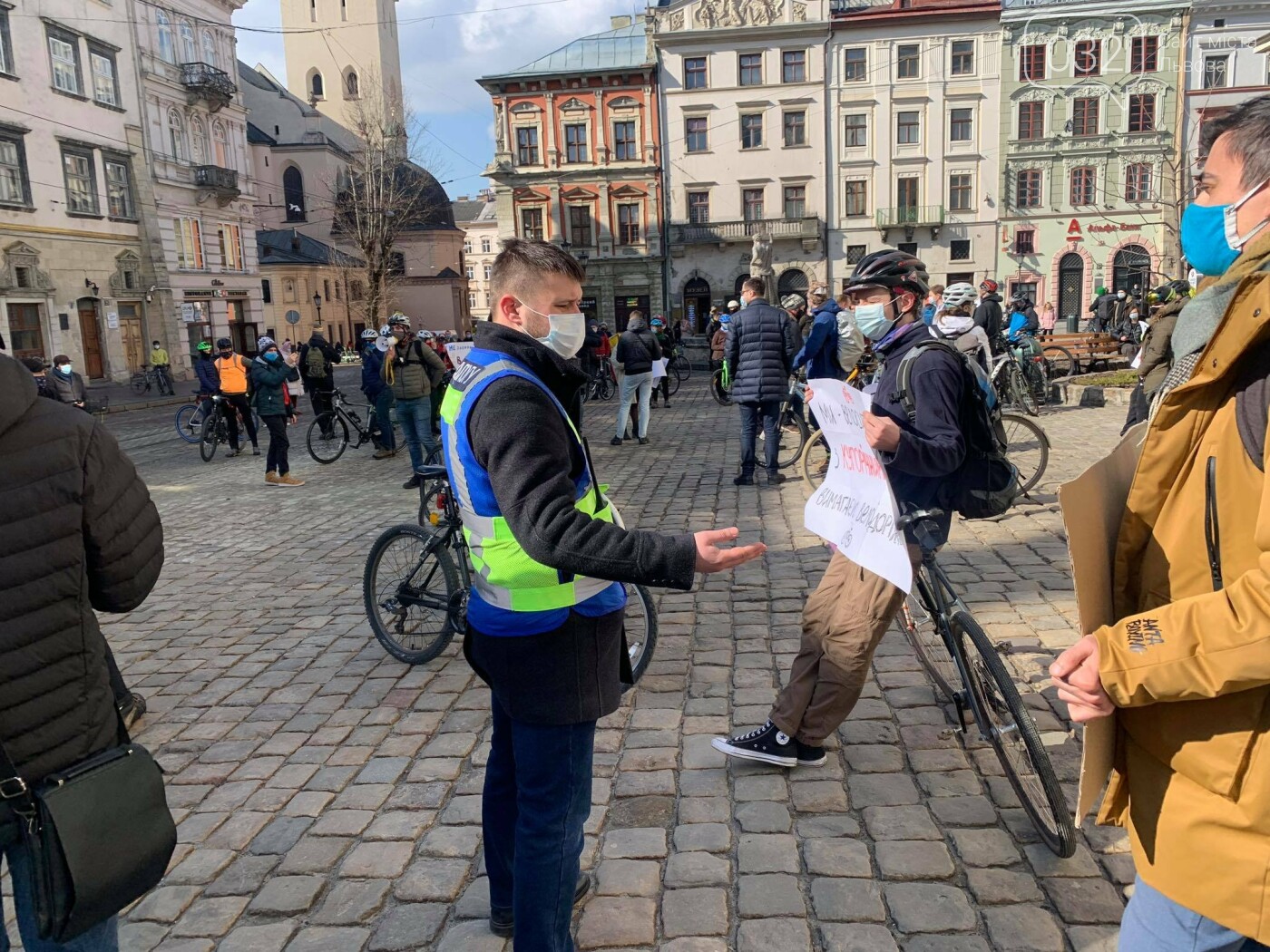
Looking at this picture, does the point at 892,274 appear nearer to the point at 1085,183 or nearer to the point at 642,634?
the point at 642,634

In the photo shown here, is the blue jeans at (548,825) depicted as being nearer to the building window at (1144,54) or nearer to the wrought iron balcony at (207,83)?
the wrought iron balcony at (207,83)

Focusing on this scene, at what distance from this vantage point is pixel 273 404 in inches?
462

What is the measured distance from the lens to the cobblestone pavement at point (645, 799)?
113 inches

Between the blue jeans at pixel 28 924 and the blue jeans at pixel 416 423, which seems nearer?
the blue jeans at pixel 28 924

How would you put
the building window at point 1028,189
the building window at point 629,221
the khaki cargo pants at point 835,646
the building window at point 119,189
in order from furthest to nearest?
the building window at point 629,221, the building window at point 1028,189, the building window at point 119,189, the khaki cargo pants at point 835,646

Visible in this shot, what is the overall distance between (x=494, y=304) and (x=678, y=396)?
1975 cm

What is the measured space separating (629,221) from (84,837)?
4955 centimetres

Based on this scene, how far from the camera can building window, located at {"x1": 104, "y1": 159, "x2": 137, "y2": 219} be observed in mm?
35578

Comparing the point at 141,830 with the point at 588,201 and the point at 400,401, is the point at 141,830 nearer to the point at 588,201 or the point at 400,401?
the point at 400,401

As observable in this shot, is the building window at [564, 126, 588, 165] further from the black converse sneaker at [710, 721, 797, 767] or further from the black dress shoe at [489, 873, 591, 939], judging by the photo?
the black dress shoe at [489, 873, 591, 939]

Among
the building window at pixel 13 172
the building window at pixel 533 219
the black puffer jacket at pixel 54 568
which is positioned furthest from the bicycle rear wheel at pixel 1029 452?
the building window at pixel 533 219

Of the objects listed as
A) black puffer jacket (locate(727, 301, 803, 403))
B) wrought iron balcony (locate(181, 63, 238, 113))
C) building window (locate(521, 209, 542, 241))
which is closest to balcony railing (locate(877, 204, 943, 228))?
building window (locate(521, 209, 542, 241))

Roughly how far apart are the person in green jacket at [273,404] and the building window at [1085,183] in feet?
145

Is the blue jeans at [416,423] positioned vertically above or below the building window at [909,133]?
below
